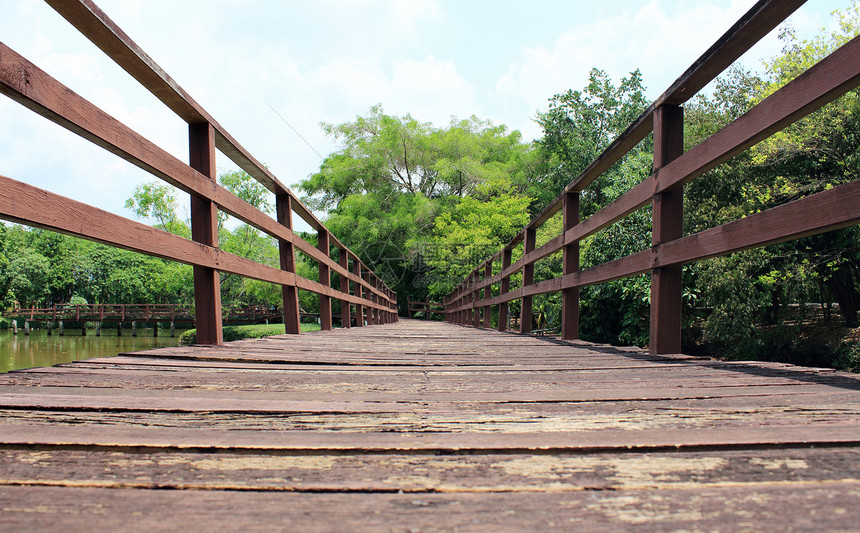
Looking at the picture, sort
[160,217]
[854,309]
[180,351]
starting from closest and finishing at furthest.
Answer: [180,351], [854,309], [160,217]

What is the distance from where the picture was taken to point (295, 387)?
5.45ft

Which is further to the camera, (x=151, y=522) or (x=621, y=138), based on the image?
(x=621, y=138)

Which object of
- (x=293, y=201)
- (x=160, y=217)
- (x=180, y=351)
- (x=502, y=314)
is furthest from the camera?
(x=160, y=217)

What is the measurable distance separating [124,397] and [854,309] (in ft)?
59.6

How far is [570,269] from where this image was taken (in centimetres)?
409

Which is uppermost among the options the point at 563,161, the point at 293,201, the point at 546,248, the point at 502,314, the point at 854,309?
the point at 563,161

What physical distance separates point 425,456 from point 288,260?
3484mm

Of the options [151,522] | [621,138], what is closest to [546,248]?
[621,138]

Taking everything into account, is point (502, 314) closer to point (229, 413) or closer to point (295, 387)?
point (295, 387)

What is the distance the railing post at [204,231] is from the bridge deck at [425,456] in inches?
42.9

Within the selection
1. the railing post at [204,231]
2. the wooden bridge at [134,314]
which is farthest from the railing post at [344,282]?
the wooden bridge at [134,314]

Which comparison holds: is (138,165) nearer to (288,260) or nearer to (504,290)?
(288,260)

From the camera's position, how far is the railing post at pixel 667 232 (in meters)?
2.57

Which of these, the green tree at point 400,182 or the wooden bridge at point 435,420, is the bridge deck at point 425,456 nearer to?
the wooden bridge at point 435,420
